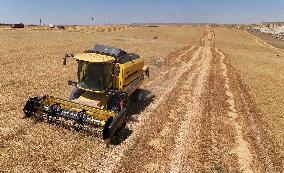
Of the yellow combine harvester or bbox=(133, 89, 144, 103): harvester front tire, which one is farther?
bbox=(133, 89, 144, 103): harvester front tire

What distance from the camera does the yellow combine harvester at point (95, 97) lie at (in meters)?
14.1

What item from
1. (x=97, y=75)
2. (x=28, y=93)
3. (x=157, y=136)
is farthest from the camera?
(x=28, y=93)

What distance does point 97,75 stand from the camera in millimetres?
15516

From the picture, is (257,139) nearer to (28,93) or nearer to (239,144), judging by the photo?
(239,144)

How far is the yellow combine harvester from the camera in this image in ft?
46.1

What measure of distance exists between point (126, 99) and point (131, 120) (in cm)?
150

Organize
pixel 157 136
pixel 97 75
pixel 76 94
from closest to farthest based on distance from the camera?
pixel 157 136 < pixel 97 75 < pixel 76 94

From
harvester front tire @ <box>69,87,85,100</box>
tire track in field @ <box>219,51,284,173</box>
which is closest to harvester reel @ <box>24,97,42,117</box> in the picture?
harvester front tire @ <box>69,87,85,100</box>

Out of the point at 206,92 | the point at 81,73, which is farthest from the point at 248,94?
the point at 81,73

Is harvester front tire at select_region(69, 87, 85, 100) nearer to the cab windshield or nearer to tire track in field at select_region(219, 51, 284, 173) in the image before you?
the cab windshield

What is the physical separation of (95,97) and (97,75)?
1172mm

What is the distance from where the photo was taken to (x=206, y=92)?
2352 cm

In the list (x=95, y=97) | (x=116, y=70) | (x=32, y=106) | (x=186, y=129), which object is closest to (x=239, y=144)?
(x=186, y=129)

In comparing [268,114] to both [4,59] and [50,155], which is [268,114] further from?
[4,59]
